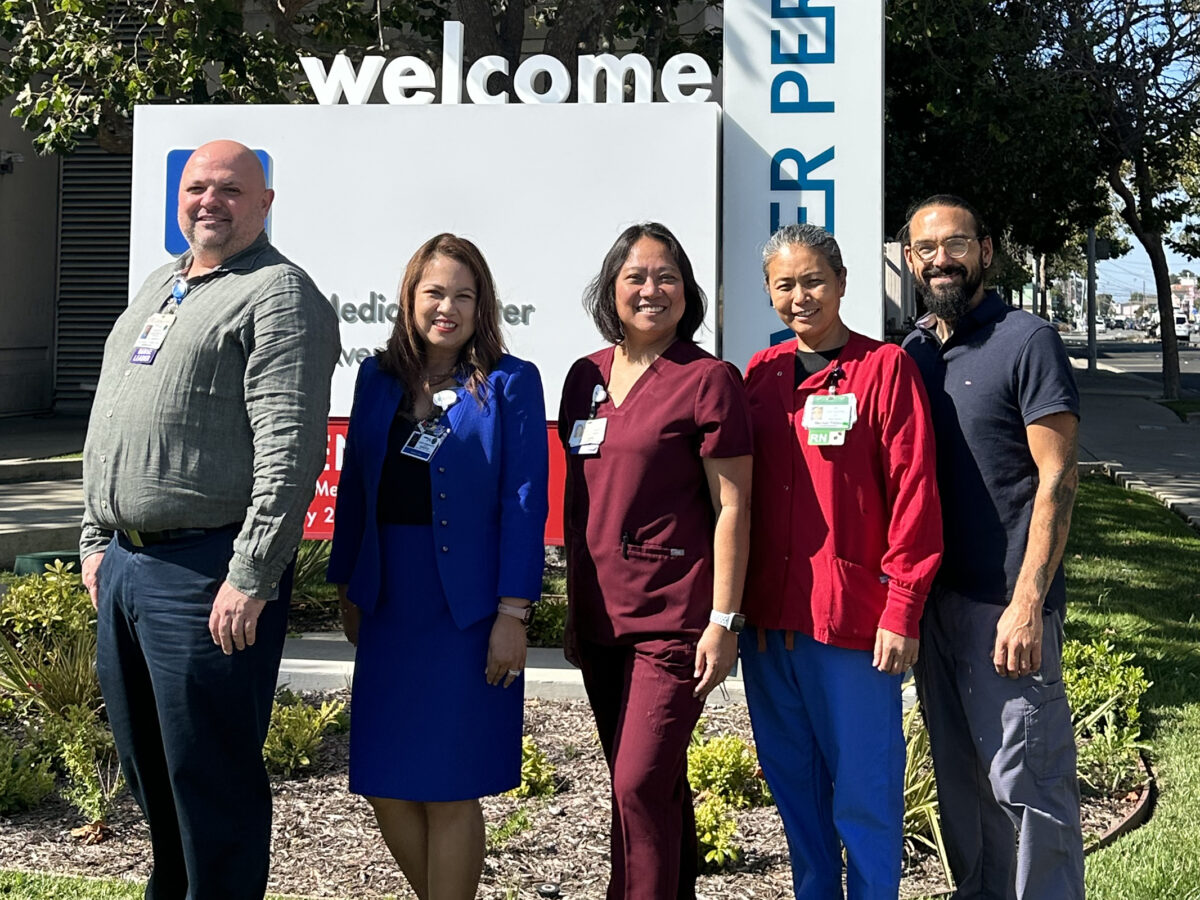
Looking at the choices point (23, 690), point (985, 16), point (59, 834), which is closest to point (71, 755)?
point (59, 834)

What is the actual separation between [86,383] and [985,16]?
1431cm

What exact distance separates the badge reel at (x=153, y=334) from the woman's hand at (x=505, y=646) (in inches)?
42.4

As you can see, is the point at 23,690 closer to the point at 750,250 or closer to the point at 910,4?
the point at 750,250

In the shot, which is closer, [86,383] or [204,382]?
[204,382]

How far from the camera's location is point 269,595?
308cm

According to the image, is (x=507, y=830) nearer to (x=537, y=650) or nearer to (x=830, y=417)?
(x=830, y=417)

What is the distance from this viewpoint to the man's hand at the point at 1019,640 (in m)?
3.21

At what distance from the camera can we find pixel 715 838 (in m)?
4.21

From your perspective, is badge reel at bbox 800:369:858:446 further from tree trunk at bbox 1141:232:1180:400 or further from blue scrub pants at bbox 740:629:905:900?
tree trunk at bbox 1141:232:1180:400

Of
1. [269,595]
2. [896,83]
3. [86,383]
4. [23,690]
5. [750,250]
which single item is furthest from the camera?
[86,383]

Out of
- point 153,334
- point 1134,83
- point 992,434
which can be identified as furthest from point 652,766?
point 1134,83

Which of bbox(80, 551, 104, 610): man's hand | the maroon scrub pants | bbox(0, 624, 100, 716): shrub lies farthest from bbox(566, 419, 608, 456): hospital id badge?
bbox(0, 624, 100, 716): shrub

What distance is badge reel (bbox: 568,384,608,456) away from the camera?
334 cm

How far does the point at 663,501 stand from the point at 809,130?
2.96 m
